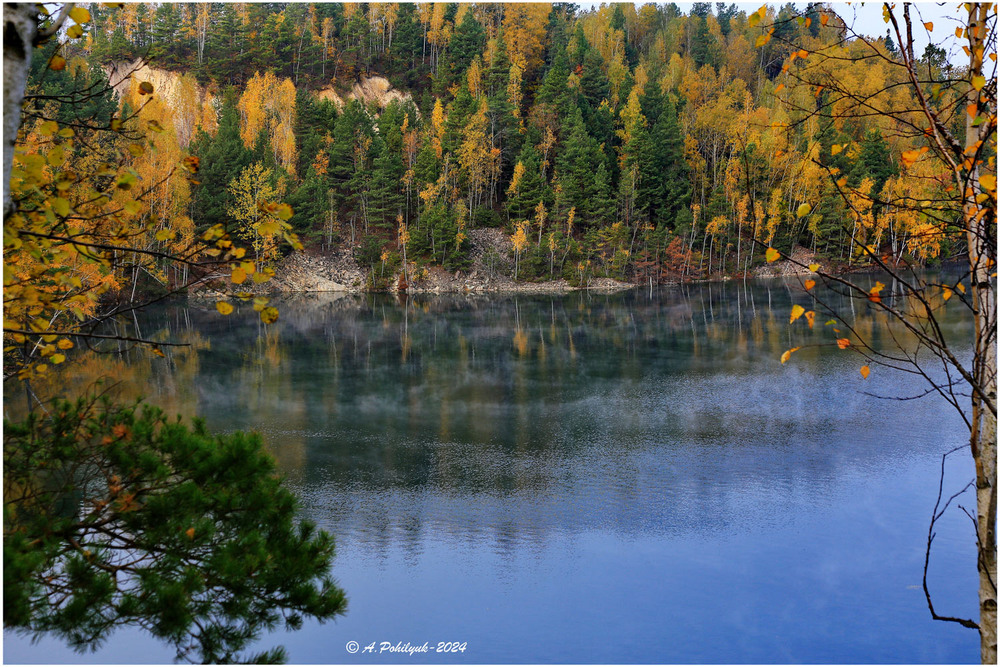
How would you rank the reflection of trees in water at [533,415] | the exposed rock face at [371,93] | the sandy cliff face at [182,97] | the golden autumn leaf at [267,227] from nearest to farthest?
the golden autumn leaf at [267,227] < the reflection of trees in water at [533,415] < the sandy cliff face at [182,97] < the exposed rock face at [371,93]

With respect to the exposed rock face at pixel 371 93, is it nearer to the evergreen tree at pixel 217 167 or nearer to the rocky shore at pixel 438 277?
the evergreen tree at pixel 217 167

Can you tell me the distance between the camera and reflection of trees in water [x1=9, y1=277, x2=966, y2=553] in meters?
9.20

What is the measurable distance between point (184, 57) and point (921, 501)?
5558 centimetres

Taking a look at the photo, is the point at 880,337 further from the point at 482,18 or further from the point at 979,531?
the point at 482,18

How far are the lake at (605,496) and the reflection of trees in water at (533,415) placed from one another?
2.5 inches

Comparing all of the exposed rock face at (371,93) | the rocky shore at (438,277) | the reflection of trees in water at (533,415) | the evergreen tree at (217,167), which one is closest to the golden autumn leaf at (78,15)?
the reflection of trees in water at (533,415)

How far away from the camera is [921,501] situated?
9312 mm

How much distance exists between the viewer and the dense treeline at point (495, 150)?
3978cm

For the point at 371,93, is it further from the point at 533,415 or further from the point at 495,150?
the point at 533,415

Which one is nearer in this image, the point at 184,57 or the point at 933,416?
the point at 933,416

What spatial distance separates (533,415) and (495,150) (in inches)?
1253

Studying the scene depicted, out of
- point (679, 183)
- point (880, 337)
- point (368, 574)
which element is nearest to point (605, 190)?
point (679, 183)

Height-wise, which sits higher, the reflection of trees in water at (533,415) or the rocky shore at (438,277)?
the rocky shore at (438,277)

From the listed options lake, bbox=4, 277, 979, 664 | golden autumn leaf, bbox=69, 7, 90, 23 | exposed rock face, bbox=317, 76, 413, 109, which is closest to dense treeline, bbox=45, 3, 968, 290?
exposed rock face, bbox=317, 76, 413, 109
